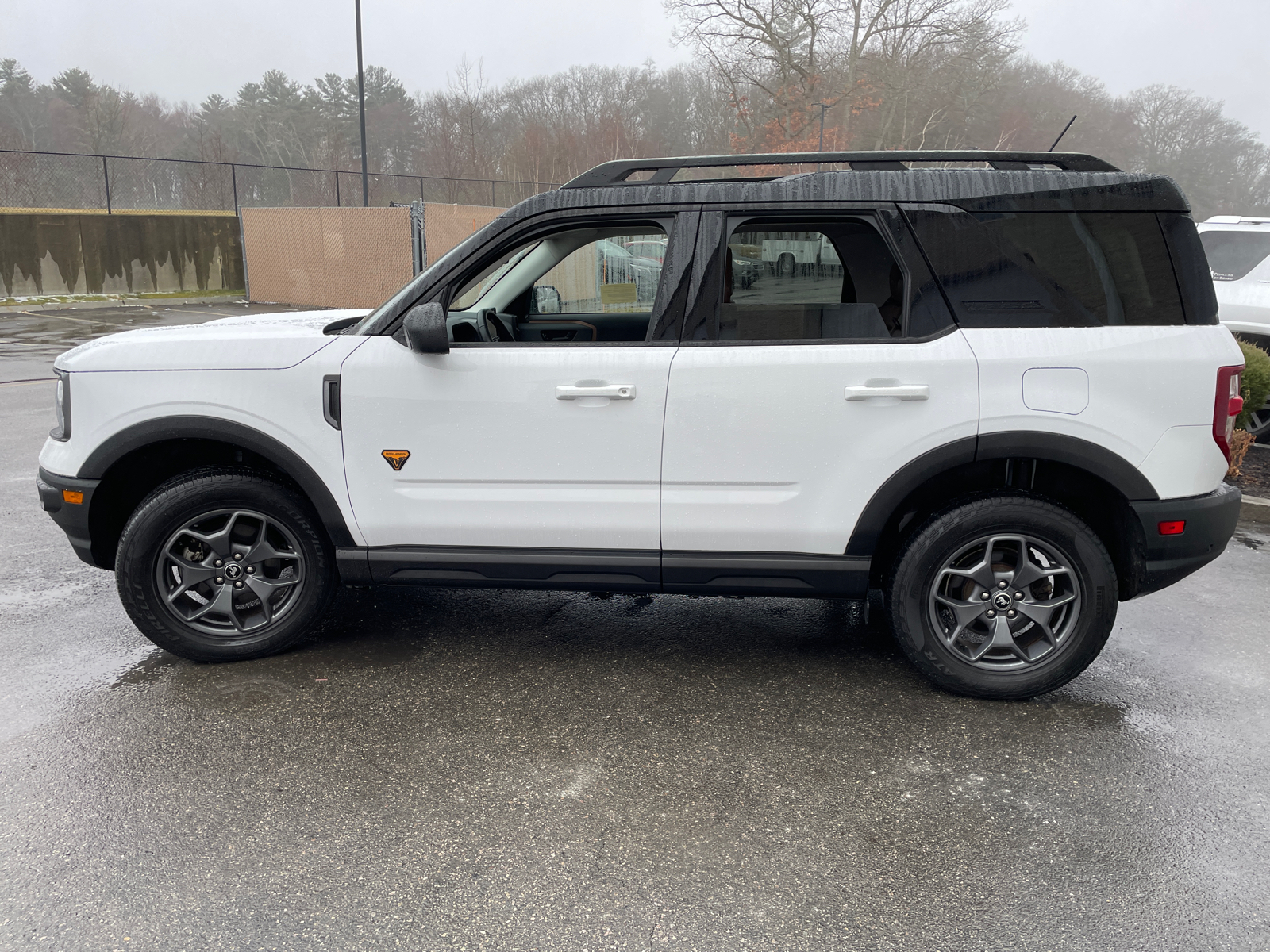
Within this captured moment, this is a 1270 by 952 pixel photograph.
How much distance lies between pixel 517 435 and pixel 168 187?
28903 mm

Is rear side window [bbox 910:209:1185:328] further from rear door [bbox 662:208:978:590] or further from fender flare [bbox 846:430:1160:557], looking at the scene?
fender flare [bbox 846:430:1160:557]

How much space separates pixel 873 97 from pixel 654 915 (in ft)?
178

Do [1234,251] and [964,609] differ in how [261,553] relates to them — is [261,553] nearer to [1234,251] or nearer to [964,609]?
[964,609]

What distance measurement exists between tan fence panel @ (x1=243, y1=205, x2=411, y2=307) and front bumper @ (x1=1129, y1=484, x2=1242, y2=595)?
17142 mm

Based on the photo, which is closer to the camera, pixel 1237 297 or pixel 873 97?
pixel 1237 297

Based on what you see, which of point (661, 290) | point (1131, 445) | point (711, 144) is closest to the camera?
point (1131, 445)

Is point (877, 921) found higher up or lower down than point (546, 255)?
lower down

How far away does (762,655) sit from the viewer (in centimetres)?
412

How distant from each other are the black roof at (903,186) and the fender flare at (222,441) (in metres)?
1.26

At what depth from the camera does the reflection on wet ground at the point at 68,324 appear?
12.5 metres

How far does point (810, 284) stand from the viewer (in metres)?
3.66

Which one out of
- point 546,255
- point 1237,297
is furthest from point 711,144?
point 546,255

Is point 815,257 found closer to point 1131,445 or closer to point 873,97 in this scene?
point 1131,445

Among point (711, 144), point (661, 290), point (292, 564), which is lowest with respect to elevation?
point (292, 564)
